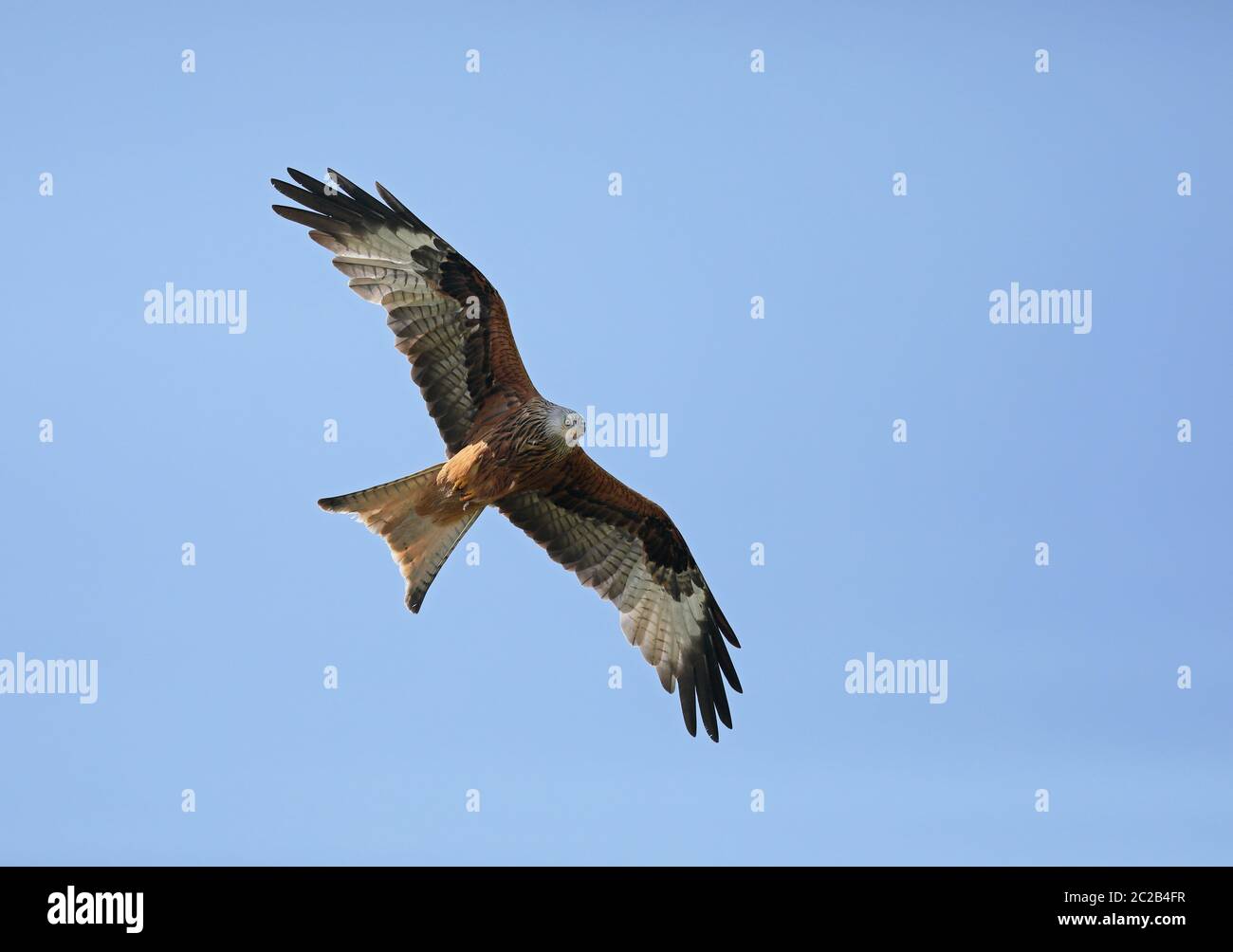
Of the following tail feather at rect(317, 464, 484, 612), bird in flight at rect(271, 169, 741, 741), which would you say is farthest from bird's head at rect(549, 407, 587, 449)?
tail feather at rect(317, 464, 484, 612)

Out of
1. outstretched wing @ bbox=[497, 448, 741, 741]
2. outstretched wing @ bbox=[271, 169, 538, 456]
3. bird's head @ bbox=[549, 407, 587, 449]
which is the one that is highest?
outstretched wing @ bbox=[271, 169, 538, 456]

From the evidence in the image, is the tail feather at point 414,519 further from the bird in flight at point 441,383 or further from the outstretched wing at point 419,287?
the outstretched wing at point 419,287

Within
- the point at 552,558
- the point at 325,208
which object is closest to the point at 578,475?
the point at 552,558

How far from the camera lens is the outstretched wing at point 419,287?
12.2 metres

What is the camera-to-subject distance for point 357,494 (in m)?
12.1

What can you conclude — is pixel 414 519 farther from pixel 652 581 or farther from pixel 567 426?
pixel 652 581

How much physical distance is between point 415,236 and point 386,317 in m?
0.62

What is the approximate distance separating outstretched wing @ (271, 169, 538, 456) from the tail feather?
427 millimetres

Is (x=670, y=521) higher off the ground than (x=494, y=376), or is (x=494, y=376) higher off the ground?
(x=494, y=376)

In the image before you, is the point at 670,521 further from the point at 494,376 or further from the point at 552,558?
the point at 494,376

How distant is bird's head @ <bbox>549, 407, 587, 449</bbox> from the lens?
1206 centimetres

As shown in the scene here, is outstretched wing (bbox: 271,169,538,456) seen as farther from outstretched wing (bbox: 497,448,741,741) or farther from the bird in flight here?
outstretched wing (bbox: 497,448,741,741)

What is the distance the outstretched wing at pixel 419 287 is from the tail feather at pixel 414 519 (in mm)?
427
